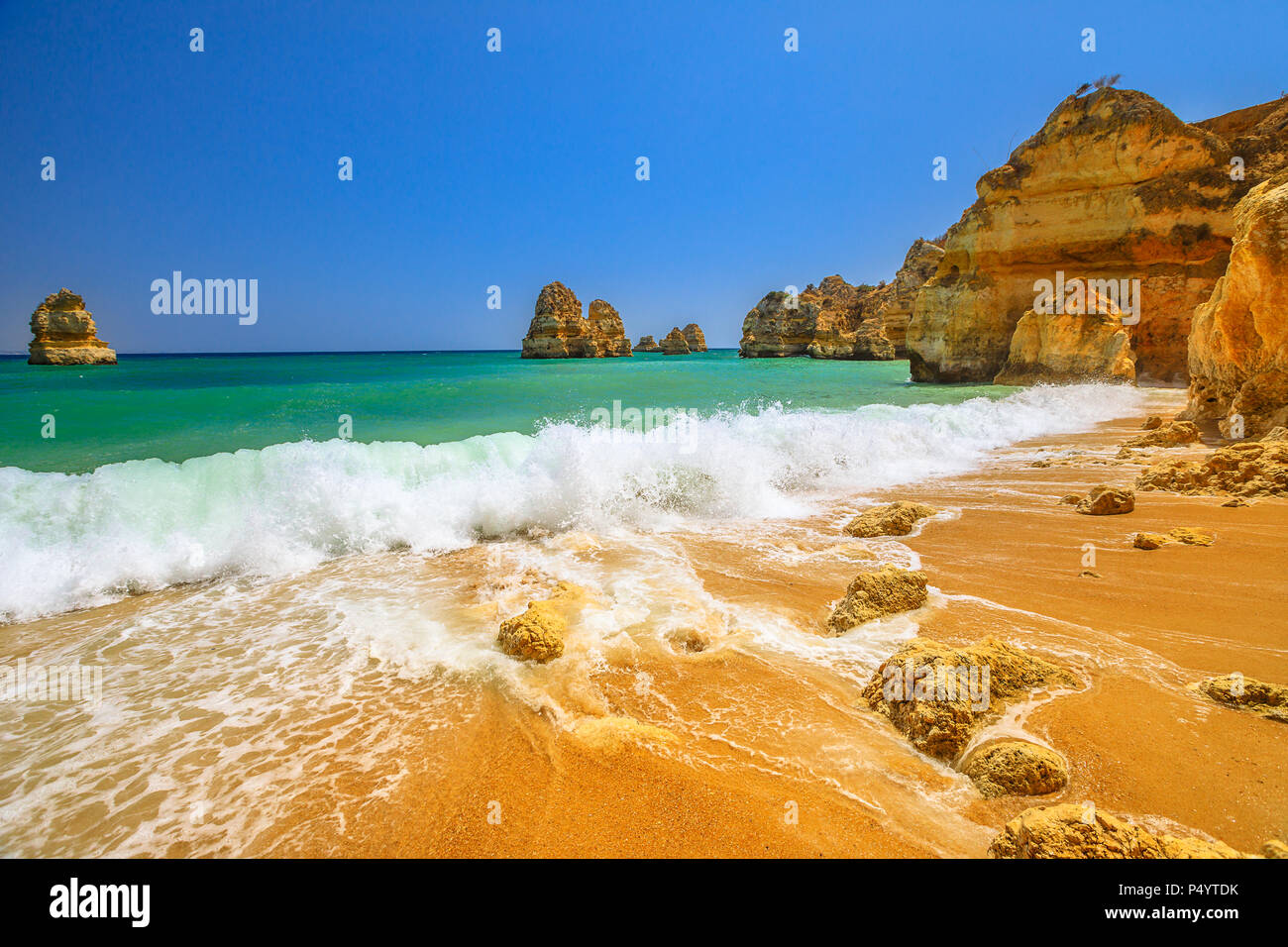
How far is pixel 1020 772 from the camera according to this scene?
2.15m

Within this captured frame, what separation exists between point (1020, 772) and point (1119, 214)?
87.1 feet

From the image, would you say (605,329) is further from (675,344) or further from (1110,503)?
(1110,503)

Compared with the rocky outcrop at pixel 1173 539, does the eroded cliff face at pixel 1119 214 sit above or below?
above

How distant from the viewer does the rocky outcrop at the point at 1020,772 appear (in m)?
2.13

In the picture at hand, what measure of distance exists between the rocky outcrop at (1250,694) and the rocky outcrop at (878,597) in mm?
1444

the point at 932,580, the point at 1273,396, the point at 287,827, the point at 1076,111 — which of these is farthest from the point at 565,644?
the point at 1076,111

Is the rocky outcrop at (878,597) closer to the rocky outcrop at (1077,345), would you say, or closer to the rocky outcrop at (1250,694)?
the rocky outcrop at (1250,694)

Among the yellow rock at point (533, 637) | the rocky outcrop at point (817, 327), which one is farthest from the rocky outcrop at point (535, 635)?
the rocky outcrop at point (817, 327)

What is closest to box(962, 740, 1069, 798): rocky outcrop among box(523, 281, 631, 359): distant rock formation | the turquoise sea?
the turquoise sea

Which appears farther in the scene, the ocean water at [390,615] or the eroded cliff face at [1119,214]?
the eroded cliff face at [1119,214]

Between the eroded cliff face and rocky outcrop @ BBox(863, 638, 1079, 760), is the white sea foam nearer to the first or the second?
rocky outcrop @ BBox(863, 638, 1079, 760)

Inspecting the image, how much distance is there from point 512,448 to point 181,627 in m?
4.62

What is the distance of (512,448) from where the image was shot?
813 cm

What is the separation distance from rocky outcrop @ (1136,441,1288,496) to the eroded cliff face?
60.2ft
